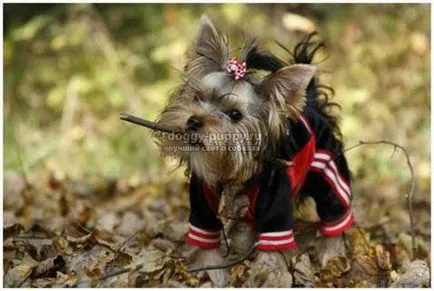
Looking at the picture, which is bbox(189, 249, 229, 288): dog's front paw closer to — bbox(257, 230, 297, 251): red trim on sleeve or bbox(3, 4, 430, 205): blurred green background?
bbox(257, 230, 297, 251): red trim on sleeve

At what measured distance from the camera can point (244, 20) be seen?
804 cm

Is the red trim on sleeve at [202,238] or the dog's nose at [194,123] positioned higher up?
the dog's nose at [194,123]

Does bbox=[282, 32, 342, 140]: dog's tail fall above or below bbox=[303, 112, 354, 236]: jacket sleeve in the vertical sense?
above

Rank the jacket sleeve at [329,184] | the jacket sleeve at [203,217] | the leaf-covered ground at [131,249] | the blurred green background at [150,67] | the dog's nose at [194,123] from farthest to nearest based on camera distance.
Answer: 1. the blurred green background at [150,67]
2. the jacket sleeve at [329,184]
3. the jacket sleeve at [203,217]
4. the leaf-covered ground at [131,249]
5. the dog's nose at [194,123]

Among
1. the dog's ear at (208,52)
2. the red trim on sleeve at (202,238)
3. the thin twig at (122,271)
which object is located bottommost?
the thin twig at (122,271)

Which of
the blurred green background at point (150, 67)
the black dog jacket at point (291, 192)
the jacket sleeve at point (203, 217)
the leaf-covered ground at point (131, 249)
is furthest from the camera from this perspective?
the blurred green background at point (150, 67)

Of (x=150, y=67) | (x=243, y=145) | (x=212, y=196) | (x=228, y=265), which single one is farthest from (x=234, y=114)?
(x=150, y=67)

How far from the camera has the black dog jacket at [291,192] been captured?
11.3ft

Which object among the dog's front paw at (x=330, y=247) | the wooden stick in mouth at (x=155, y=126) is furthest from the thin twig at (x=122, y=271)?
the dog's front paw at (x=330, y=247)

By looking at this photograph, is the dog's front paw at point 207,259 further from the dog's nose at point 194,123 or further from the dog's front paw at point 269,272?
the dog's nose at point 194,123

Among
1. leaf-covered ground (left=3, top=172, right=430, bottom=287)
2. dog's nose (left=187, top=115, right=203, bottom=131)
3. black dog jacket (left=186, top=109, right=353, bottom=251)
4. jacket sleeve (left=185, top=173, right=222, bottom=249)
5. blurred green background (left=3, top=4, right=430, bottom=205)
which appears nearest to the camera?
dog's nose (left=187, top=115, right=203, bottom=131)

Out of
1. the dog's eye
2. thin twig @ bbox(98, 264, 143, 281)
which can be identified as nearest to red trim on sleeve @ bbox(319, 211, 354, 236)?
the dog's eye

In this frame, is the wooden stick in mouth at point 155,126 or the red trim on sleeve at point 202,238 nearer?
the wooden stick in mouth at point 155,126

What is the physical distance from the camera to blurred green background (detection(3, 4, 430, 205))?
6.99 metres
